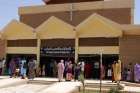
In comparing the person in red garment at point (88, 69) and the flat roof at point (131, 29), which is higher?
the flat roof at point (131, 29)

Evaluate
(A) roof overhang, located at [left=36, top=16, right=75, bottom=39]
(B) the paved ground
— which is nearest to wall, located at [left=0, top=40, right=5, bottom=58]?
(A) roof overhang, located at [left=36, top=16, right=75, bottom=39]

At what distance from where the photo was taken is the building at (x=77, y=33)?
2684cm

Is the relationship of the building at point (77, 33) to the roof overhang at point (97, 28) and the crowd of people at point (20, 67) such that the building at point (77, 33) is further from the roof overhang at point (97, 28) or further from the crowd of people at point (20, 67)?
the crowd of people at point (20, 67)

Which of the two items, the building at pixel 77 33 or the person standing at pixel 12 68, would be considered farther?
the person standing at pixel 12 68

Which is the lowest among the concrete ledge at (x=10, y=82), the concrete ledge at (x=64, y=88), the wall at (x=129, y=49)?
the concrete ledge at (x=64, y=88)

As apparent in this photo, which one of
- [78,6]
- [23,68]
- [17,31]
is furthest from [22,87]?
[78,6]

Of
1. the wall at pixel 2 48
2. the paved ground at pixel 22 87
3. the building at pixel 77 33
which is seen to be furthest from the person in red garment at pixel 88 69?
the wall at pixel 2 48

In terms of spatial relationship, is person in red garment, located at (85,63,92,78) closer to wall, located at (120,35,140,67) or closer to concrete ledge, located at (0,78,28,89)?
wall, located at (120,35,140,67)

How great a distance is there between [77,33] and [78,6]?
3093mm

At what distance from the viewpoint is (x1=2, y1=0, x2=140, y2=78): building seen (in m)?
26.8

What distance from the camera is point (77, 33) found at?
2850 centimetres

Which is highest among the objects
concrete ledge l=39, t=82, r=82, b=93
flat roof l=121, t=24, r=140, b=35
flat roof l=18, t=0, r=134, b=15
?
flat roof l=18, t=0, r=134, b=15

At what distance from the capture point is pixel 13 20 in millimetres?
31625

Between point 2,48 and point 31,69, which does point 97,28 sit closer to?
point 31,69
